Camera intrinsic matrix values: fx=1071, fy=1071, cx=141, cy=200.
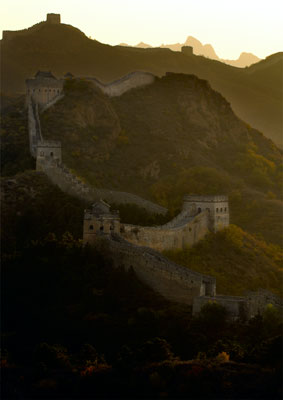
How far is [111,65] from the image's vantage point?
150m

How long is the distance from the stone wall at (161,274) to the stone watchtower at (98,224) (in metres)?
1.87

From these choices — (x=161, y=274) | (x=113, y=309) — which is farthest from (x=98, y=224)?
(x=113, y=309)

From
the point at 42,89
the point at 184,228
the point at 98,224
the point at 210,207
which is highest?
the point at 42,89

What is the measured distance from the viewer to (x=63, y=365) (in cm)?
5466

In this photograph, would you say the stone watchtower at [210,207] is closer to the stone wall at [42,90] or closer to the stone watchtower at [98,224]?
the stone watchtower at [98,224]

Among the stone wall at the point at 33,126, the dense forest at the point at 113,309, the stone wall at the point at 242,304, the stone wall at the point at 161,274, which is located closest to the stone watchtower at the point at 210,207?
the dense forest at the point at 113,309

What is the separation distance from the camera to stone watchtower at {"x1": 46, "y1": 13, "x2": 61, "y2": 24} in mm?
149625

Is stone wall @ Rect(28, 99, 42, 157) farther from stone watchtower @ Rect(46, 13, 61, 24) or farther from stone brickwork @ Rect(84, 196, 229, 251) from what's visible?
stone watchtower @ Rect(46, 13, 61, 24)

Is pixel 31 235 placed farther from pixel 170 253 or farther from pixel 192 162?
pixel 192 162

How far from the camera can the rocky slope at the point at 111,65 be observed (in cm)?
14738

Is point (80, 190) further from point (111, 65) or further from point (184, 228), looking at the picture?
point (111, 65)

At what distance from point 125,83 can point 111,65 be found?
19920mm

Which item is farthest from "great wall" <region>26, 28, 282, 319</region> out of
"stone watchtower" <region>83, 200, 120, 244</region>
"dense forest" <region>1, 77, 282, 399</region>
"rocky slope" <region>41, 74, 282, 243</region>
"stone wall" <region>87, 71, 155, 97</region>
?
"stone wall" <region>87, 71, 155, 97</region>

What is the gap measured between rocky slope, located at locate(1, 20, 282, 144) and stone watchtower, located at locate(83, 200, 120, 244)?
2861 inches
